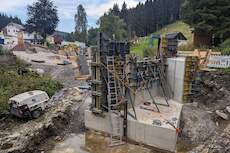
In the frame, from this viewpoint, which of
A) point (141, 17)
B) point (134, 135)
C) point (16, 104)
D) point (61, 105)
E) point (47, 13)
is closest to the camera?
point (134, 135)

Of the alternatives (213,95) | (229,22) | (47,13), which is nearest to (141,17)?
(47,13)

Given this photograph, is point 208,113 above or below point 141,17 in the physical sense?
below

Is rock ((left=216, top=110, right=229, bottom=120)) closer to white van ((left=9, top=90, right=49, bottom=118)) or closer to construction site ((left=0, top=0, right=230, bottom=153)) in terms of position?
construction site ((left=0, top=0, right=230, bottom=153))

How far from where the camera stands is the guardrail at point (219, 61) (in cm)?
1594

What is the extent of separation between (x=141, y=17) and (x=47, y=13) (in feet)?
86.9

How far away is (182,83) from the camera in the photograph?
44.8ft

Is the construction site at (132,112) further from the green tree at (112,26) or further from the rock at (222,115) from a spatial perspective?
the green tree at (112,26)

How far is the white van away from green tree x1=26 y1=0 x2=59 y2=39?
37.8m

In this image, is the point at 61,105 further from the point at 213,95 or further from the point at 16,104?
the point at 213,95

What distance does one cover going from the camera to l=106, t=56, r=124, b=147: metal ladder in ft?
35.1

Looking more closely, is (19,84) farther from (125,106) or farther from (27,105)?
(125,106)

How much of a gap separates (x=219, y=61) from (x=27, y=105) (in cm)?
1360

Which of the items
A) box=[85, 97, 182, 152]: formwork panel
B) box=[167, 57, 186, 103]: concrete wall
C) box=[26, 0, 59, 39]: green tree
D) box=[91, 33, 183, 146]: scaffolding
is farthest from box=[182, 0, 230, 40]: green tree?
box=[26, 0, 59, 39]: green tree

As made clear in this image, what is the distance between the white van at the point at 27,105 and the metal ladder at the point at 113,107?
16.0ft
